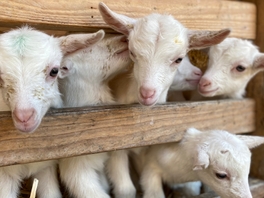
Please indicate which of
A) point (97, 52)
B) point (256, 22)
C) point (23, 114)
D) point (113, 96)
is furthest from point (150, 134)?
point (256, 22)

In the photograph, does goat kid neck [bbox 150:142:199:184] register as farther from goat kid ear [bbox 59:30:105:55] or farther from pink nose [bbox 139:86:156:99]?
goat kid ear [bbox 59:30:105:55]

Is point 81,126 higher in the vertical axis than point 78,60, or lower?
lower

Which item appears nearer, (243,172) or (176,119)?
(243,172)

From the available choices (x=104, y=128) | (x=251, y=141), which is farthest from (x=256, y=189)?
(x=104, y=128)

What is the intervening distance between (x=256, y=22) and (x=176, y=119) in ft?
3.85

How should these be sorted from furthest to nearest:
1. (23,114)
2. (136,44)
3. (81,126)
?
(136,44), (81,126), (23,114)

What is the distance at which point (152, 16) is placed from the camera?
2.28 metres

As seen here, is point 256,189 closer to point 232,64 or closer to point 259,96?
point 259,96

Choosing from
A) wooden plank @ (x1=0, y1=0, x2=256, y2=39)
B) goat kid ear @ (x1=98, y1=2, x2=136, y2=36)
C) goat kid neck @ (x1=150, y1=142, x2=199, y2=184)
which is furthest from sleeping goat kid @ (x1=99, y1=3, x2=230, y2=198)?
goat kid neck @ (x1=150, y1=142, x2=199, y2=184)

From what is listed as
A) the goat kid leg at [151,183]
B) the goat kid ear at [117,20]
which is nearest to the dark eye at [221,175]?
the goat kid leg at [151,183]

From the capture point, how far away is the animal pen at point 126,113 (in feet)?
6.31

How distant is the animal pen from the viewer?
1.92 metres

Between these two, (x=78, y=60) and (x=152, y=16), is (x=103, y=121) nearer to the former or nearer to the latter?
(x=78, y=60)

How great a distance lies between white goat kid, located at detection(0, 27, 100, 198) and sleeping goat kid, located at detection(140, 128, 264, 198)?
3.10ft
